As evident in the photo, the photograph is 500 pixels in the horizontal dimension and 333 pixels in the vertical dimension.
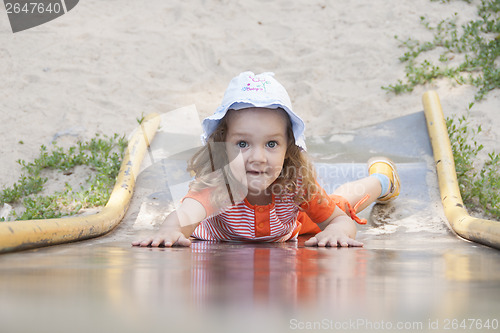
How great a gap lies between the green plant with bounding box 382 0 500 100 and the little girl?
268cm

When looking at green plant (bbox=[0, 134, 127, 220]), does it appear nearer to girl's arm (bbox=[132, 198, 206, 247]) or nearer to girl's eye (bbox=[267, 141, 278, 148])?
girl's arm (bbox=[132, 198, 206, 247])

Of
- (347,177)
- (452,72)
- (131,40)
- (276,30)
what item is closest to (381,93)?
(452,72)

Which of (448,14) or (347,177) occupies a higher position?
(448,14)

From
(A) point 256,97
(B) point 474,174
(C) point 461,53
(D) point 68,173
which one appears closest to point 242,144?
(A) point 256,97

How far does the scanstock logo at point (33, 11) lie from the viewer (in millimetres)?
6164

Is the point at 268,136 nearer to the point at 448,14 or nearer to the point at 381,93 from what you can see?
the point at 381,93

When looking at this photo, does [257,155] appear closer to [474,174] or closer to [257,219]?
[257,219]

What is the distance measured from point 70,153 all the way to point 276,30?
3010mm

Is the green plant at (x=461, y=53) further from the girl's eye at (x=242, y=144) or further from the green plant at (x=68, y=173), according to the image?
the girl's eye at (x=242, y=144)

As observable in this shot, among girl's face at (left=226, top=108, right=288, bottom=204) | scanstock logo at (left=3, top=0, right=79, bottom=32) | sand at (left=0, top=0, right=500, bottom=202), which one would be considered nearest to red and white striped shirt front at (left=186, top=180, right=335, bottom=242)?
girl's face at (left=226, top=108, right=288, bottom=204)

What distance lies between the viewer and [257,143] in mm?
2148

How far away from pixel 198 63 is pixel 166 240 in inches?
154

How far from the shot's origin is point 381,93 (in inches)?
203

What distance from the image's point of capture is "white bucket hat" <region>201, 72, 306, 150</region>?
7.04ft
